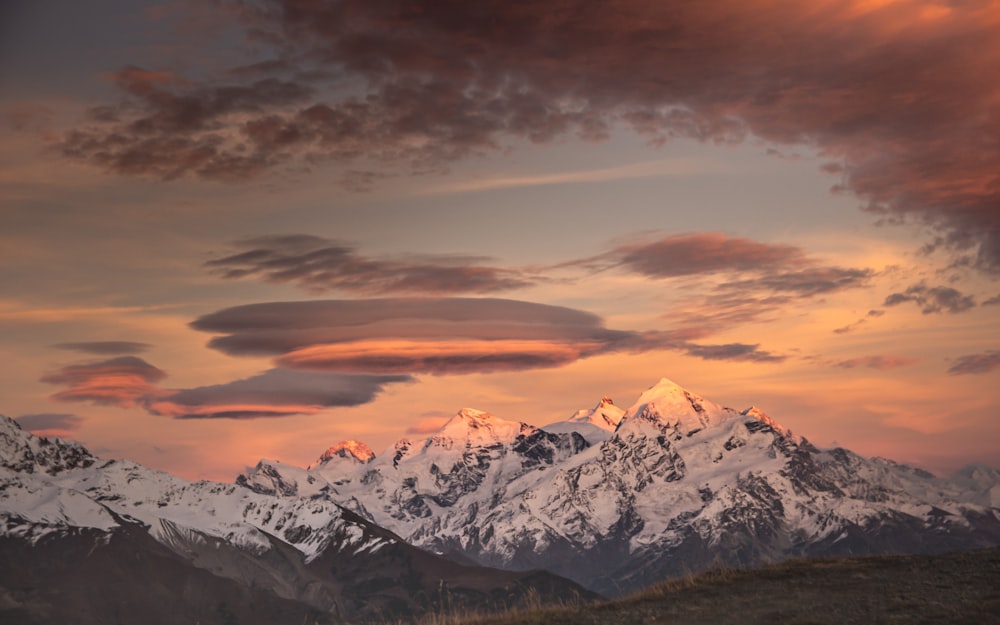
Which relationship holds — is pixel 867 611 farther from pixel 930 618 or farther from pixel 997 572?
pixel 997 572

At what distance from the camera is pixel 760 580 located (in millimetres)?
35656

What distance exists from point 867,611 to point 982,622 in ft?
9.70

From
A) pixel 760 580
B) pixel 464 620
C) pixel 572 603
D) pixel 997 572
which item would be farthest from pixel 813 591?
pixel 464 620

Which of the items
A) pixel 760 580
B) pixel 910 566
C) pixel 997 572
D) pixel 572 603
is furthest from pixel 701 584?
pixel 997 572

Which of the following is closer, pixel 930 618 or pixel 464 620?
pixel 930 618

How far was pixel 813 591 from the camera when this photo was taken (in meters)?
32.4

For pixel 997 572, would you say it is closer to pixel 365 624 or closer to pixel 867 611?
pixel 867 611

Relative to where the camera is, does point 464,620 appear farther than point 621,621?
Yes

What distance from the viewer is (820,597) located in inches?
1229

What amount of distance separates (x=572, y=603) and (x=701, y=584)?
4.26m

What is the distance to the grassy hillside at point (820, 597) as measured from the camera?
93.0 feet

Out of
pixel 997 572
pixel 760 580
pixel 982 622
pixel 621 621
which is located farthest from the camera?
pixel 760 580

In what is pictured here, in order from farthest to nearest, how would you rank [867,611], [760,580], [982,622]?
[760,580], [867,611], [982,622]

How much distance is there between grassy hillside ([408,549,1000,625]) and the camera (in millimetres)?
28359
